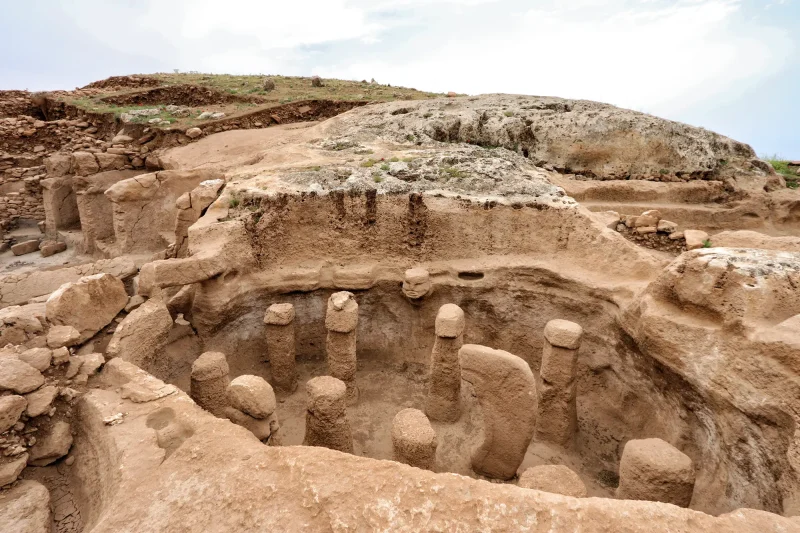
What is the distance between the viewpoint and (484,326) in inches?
279

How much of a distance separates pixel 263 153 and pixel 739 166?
10.3 metres

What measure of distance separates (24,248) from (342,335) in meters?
9.93

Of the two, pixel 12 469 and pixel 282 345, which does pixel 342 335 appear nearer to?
pixel 282 345

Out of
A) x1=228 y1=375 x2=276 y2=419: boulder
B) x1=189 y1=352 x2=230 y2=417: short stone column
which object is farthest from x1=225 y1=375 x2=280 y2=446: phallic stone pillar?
x1=189 y1=352 x2=230 y2=417: short stone column

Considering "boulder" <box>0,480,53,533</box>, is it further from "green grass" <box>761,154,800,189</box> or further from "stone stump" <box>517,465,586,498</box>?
"green grass" <box>761,154,800,189</box>

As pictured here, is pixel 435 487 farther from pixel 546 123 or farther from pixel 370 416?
→ pixel 546 123

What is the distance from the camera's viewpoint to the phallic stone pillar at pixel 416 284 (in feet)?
22.0

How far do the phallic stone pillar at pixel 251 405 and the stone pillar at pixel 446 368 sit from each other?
2332mm

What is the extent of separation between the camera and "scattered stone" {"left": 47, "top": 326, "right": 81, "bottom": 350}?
171 inches

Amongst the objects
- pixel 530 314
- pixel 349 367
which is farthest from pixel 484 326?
pixel 349 367

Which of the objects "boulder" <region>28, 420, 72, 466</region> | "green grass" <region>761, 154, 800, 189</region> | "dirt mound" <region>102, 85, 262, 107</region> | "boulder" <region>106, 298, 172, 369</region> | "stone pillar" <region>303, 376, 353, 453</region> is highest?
"dirt mound" <region>102, 85, 262, 107</region>

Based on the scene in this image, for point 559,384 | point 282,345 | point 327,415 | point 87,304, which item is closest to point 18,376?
point 87,304

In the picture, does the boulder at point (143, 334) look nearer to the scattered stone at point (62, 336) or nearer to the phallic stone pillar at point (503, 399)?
the scattered stone at point (62, 336)

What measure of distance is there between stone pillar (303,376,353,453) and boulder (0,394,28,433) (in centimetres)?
246
